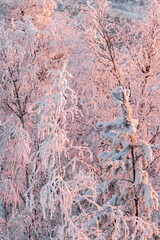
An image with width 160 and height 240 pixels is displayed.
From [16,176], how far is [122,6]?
40835 millimetres

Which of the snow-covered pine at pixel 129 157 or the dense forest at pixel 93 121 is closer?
the snow-covered pine at pixel 129 157

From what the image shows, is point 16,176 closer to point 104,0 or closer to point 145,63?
point 145,63

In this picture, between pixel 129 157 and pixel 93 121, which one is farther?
pixel 93 121

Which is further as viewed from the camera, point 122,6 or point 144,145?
point 122,6

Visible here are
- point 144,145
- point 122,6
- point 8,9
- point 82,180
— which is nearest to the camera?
point 82,180

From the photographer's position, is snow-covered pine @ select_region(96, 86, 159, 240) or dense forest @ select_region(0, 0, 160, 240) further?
dense forest @ select_region(0, 0, 160, 240)

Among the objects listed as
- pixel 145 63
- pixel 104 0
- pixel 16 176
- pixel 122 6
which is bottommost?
pixel 16 176

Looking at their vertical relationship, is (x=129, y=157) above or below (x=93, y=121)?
below

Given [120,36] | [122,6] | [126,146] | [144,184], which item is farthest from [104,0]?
[122,6]

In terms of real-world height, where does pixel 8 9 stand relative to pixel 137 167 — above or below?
above

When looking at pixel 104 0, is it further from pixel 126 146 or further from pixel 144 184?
pixel 144 184

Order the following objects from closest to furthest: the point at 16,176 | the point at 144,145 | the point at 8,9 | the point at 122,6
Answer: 1. the point at 144,145
2. the point at 16,176
3. the point at 8,9
4. the point at 122,6

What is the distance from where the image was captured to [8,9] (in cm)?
1428

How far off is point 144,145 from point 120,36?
553cm
